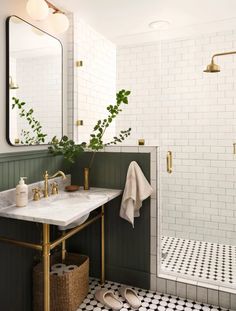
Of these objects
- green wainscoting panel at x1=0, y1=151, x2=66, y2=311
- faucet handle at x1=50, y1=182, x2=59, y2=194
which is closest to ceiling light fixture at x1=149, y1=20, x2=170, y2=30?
green wainscoting panel at x1=0, y1=151, x2=66, y2=311

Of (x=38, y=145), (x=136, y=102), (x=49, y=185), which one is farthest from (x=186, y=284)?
(x=136, y=102)

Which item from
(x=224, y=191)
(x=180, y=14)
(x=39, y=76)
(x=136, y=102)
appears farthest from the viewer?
(x=136, y=102)

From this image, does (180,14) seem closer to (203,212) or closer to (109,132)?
(109,132)

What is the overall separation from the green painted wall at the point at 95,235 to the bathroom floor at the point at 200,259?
357mm

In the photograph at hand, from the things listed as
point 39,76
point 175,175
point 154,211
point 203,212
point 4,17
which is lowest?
point 203,212

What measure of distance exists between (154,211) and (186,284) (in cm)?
67

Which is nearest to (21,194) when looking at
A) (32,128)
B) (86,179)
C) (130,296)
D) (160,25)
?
(32,128)

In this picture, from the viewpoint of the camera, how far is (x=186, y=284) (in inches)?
96.2

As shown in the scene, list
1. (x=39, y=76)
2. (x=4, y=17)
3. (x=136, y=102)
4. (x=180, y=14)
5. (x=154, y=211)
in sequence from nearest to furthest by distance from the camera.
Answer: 1. (x=4, y=17)
2. (x=39, y=76)
3. (x=154, y=211)
4. (x=180, y=14)
5. (x=136, y=102)

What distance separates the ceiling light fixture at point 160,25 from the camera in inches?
115

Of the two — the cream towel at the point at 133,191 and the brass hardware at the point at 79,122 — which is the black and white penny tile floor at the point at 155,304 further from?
the brass hardware at the point at 79,122

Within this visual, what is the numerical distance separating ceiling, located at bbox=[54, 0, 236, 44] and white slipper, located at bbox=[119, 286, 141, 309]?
8.27ft

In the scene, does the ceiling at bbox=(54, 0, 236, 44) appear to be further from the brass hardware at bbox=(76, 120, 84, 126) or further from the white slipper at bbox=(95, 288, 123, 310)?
the white slipper at bbox=(95, 288, 123, 310)

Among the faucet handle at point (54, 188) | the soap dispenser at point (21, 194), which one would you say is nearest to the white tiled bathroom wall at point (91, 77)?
the faucet handle at point (54, 188)
